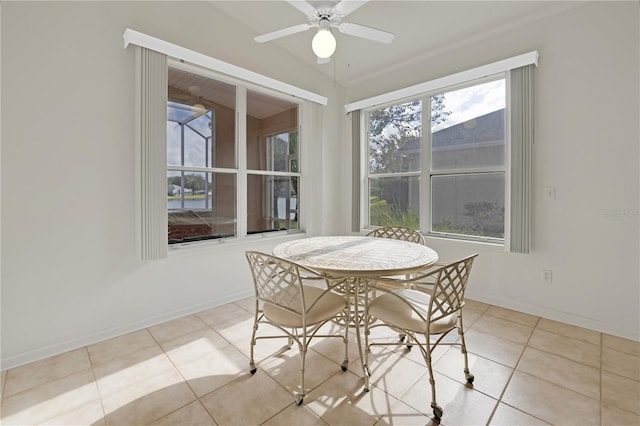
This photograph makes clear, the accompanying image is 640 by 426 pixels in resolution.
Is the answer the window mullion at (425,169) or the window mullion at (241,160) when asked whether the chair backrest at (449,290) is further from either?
the window mullion at (241,160)

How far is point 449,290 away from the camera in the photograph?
1.62m

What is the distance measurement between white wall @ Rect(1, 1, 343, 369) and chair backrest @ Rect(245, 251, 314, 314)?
54.0 inches

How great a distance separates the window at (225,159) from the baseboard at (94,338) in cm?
70

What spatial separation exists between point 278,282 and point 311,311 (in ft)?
0.91

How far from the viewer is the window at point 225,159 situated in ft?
9.21

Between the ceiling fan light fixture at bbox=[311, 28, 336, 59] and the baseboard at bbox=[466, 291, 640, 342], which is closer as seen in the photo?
the ceiling fan light fixture at bbox=[311, 28, 336, 59]

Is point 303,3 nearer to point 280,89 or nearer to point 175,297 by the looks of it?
point 280,89

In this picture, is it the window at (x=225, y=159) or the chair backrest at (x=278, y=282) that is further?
the window at (x=225, y=159)

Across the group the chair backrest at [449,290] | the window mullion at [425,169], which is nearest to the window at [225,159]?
the window mullion at [425,169]

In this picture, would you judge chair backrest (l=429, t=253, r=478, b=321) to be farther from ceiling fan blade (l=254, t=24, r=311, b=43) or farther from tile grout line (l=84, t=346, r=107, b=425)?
ceiling fan blade (l=254, t=24, r=311, b=43)

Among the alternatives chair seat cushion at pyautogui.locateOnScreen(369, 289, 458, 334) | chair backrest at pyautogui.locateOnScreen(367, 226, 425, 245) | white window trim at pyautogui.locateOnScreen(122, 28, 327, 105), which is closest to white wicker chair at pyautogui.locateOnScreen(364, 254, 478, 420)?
chair seat cushion at pyautogui.locateOnScreen(369, 289, 458, 334)

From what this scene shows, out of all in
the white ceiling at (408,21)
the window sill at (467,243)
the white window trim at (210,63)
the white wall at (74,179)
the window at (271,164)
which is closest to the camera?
the white wall at (74,179)

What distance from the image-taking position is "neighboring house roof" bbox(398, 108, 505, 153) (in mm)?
3021

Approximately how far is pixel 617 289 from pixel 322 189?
314 cm
